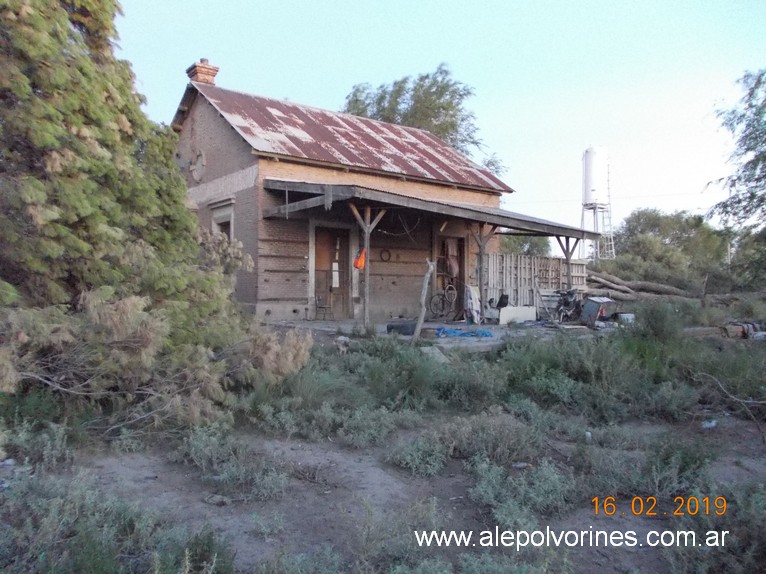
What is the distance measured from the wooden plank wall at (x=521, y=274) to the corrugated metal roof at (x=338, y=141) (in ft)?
7.90

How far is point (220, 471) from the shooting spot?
4.30m

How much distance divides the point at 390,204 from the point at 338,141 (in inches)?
198

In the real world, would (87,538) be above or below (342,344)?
below

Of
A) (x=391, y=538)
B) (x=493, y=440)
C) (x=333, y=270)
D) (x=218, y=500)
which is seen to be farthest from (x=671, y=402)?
(x=333, y=270)

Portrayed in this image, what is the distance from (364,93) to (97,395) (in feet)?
85.0

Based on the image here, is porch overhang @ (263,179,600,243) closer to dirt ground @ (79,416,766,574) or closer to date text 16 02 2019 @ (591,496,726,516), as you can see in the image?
dirt ground @ (79,416,766,574)

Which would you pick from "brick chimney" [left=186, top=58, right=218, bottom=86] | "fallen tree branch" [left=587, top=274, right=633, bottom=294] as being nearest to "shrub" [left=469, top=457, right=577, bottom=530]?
"brick chimney" [left=186, top=58, right=218, bottom=86]

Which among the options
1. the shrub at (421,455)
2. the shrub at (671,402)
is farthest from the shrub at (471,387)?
the shrub at (421,455)

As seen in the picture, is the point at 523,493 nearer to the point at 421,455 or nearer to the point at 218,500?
the point at 421,455

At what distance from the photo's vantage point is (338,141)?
51.1ft

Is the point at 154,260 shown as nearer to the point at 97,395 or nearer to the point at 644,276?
the point at 97,395

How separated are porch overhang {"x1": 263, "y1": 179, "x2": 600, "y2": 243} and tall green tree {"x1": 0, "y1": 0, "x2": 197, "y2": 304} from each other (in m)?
4.83

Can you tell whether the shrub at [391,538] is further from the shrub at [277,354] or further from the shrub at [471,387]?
the shrub at [471,387]

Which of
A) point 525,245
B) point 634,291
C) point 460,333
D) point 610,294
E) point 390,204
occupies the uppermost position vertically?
point 525,245
